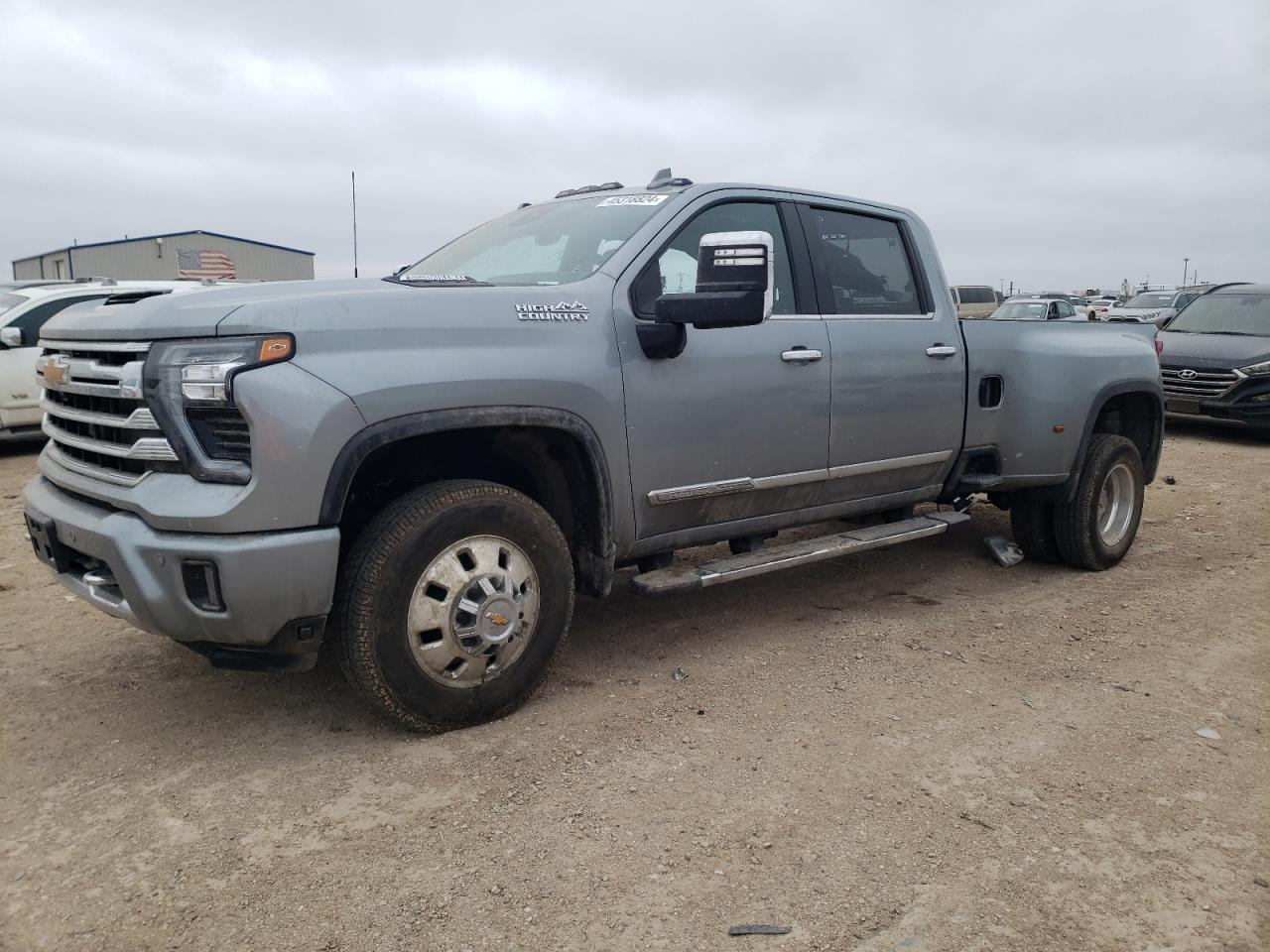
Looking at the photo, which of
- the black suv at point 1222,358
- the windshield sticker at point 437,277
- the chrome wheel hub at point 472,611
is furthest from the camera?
the black suv at point 1222,358

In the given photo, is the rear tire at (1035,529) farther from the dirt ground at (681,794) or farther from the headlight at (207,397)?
the headlight at (207,397)

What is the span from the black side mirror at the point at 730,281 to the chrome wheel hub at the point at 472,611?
3.40 ft

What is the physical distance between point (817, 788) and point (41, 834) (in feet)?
7.38

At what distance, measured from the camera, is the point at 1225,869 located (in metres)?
2.64

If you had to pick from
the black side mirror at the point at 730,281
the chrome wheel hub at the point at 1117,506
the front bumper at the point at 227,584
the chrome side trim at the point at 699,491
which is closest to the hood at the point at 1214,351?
the chrome wheel hub at the point at 1117,506

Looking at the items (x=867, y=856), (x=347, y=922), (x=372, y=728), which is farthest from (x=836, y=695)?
(x=347, y=922)

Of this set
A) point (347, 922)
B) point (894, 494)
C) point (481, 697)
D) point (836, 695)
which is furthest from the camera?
point (894, 494)

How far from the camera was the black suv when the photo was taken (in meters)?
10.8

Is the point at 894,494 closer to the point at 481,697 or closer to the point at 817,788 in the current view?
the point at 817,788

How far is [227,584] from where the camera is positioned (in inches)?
111

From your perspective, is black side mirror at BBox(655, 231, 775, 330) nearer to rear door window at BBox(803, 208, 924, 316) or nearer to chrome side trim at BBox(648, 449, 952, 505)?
chrome side trim at BBox(648, 449, 952, 505)

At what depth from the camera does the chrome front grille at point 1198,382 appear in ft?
36.0

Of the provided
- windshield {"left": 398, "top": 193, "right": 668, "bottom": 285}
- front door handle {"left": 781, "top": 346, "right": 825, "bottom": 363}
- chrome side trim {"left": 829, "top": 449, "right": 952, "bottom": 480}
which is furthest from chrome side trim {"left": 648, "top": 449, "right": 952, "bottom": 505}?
windshield {"left": 398, "top": 193, "right": 668, "bottom": 285}

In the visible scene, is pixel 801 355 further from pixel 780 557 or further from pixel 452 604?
pixel 452 604
